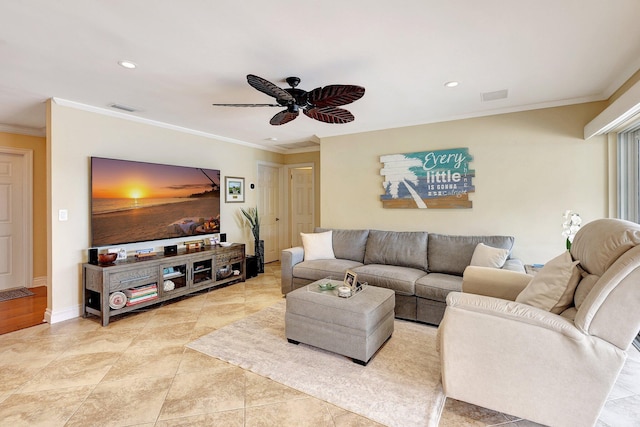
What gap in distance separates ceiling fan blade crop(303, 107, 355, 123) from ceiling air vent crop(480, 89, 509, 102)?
4.91ft

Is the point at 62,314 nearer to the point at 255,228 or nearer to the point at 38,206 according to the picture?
the point at 38,206

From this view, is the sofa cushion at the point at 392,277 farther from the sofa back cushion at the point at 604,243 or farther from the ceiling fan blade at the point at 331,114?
the ceiling fan blade at the point at 331,114

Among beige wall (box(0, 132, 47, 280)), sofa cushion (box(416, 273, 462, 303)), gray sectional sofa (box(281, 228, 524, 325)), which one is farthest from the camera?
beige wall (box(0, 132, 47, 280))

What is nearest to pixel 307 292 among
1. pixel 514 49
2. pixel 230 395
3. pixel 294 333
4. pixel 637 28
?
pixel 294 333

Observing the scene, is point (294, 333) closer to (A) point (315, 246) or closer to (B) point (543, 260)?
(A) point (315, 246)

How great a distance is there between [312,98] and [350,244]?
2.34 meters

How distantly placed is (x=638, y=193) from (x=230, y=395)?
400 centimetres

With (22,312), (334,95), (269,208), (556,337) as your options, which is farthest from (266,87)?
(269,208)

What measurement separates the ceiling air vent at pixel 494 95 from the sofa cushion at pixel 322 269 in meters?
2.38

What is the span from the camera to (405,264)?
12.4 feet

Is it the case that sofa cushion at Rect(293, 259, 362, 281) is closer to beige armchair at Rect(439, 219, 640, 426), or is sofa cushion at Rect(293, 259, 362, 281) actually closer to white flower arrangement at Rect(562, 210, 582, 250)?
beige armchair at Rect(439, 219, 640, 426)

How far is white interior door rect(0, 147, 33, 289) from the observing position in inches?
171

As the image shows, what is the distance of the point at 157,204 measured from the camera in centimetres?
402

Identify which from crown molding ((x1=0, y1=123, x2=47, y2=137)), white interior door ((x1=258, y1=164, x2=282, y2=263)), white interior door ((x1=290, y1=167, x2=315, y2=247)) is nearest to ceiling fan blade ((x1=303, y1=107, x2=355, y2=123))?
white interior door ((x1=258, y1=164, x2=282, y2=263))
